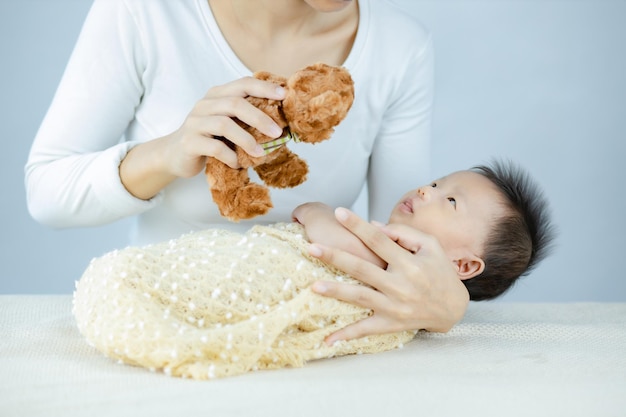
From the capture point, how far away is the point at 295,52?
70.4 inches

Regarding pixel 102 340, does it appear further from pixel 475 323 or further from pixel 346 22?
pixel 346 22

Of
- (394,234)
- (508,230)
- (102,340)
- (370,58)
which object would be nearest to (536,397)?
(394,234)

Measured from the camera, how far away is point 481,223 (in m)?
1.65

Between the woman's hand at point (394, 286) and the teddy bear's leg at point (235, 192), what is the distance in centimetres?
12

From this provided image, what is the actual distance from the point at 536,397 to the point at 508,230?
0.51 metres

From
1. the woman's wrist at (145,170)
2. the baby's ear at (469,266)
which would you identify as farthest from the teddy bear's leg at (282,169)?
the baby's ear at (469,266)

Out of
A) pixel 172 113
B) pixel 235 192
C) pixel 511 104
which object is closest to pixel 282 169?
pixel 235 192

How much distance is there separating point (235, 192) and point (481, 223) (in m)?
0.51

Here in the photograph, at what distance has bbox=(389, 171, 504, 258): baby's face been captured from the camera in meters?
1.64

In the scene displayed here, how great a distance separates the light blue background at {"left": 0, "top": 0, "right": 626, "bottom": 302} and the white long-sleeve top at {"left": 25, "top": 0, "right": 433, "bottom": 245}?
1.11 meters

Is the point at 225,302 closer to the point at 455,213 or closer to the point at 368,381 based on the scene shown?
the point at 368,381

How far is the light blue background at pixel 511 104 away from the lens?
297 cm

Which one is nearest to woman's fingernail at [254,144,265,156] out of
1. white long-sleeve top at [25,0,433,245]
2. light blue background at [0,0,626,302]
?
white long-sleeve top at [25,0,433,245]

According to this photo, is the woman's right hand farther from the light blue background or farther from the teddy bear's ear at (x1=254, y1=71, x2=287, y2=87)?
the light blue background
